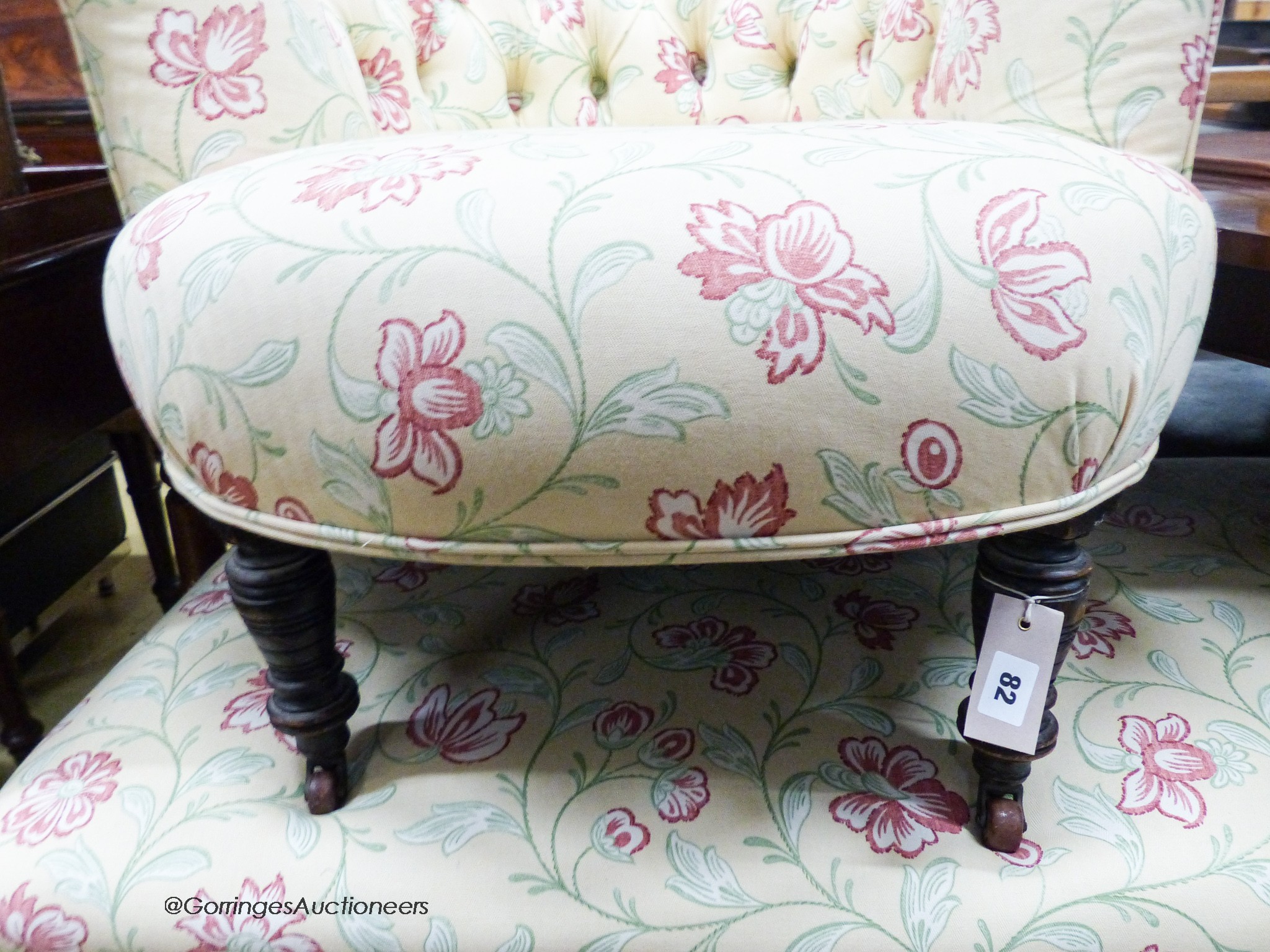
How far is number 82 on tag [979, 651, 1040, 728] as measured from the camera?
368 millimetres

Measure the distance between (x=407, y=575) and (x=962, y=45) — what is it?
20.1 inches

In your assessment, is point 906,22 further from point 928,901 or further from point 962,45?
point 928,901

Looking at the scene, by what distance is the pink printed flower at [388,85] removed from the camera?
1.82 feet

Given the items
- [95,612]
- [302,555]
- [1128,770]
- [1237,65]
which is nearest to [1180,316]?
[1128,770]

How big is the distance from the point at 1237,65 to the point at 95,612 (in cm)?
141

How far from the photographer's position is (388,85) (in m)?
0.56

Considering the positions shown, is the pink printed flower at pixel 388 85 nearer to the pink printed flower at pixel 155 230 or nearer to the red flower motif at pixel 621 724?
the pink printed flower at pixel 155 230

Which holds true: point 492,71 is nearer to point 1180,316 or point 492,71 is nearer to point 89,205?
point 89,205

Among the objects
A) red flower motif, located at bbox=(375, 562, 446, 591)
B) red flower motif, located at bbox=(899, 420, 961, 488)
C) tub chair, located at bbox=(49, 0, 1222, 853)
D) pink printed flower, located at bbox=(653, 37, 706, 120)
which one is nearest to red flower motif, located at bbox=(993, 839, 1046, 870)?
tub chair, located at bbox=(49, 0, 1222, 853)

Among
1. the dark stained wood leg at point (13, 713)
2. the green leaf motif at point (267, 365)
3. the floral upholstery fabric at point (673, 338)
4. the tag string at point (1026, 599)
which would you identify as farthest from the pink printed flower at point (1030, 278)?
the dark stained wood leg at point (13, 713)

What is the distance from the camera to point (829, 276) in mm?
277

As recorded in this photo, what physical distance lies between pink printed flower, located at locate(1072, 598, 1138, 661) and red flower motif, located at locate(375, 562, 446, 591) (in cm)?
46

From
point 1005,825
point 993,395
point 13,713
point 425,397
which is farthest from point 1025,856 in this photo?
point 13,713

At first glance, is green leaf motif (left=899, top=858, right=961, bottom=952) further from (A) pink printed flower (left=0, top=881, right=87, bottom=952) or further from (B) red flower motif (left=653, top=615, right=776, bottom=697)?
(A) pink printed flower (left=0, top=881, right=87, bottom=952)
